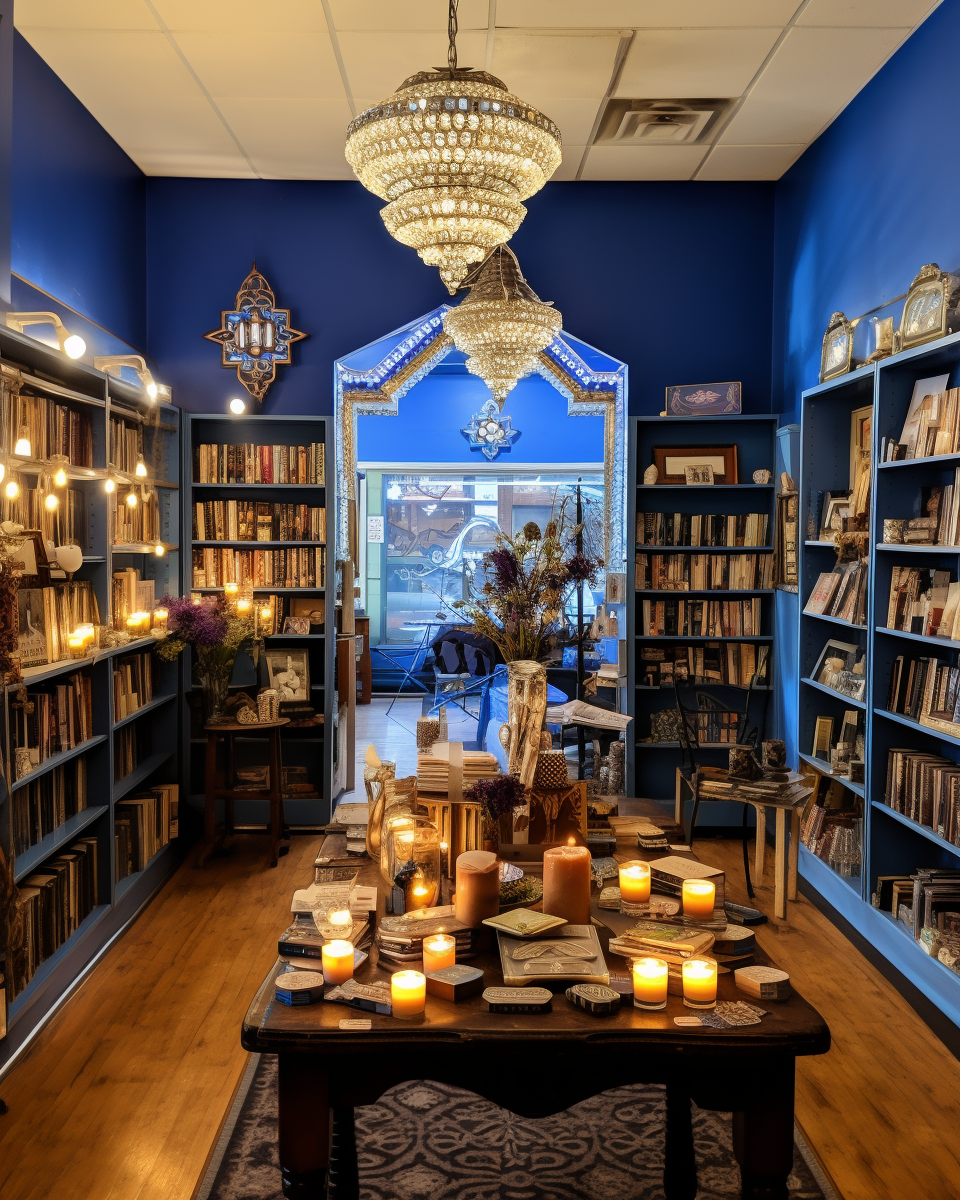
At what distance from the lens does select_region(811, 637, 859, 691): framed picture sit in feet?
15.0

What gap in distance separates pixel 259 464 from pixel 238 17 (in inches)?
90.6

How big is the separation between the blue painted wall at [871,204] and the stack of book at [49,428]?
3407 mm

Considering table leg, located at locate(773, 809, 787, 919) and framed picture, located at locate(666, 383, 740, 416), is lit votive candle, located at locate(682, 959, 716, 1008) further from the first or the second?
framed picture, located at locate(666, 383, 740, 416)

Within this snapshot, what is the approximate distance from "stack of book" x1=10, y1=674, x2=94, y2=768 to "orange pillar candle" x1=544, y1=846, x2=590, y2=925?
1.81 metres

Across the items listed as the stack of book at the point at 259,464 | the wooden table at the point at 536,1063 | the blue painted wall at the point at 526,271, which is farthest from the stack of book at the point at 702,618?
the wooden table at the point at 536,1063

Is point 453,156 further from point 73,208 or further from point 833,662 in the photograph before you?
point 833,662

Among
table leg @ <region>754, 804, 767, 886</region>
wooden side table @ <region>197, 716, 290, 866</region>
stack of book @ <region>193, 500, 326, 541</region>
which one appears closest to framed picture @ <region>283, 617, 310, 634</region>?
stack of book @ <region>193, 500, 326, 541</region>

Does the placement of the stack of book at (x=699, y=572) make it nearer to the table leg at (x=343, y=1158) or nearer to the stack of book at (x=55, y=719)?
the stack of book at (x=55, y=719)

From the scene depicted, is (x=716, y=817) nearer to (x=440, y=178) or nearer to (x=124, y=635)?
(x=124, y=635)

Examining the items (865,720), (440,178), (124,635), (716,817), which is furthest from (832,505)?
(124,635)

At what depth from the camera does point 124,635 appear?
4.32 meters

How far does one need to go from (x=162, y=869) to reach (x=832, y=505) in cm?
374

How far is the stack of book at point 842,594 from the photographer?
429cm

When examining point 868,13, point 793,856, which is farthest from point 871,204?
point 793,856
